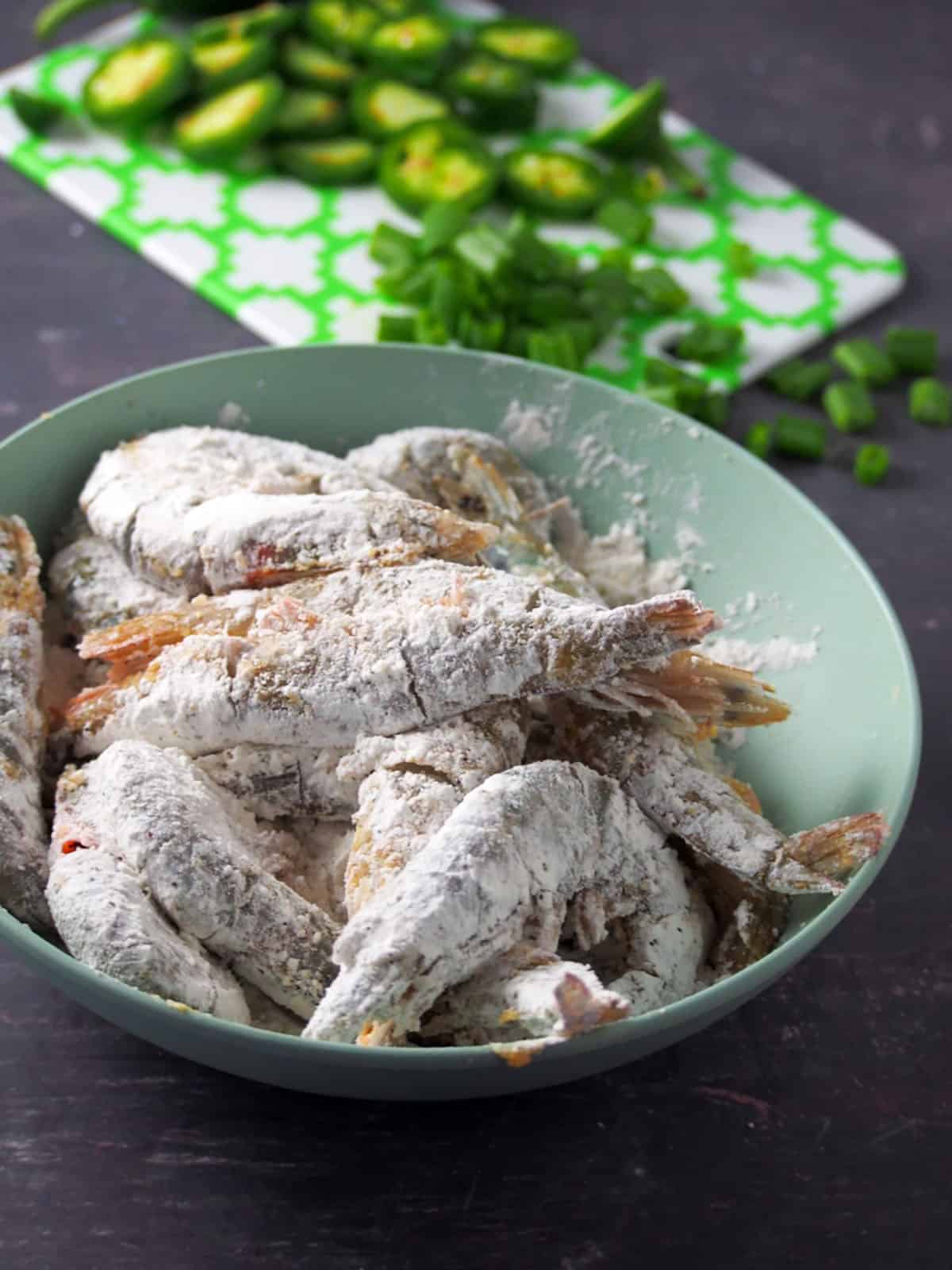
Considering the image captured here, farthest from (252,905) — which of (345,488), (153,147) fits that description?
(153,147)

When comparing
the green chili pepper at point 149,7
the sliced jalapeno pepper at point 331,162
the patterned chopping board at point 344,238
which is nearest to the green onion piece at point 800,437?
the patterned chopping board at point 344,238

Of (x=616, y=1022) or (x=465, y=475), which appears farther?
(x=465, y=475)

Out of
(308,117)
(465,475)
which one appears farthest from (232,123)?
(465,475)

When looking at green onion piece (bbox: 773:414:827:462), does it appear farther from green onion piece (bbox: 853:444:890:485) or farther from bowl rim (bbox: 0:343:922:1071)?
bowl rim (bbox: 0:343:922:1071)

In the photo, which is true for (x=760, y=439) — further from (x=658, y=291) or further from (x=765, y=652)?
(x=765, y=652)

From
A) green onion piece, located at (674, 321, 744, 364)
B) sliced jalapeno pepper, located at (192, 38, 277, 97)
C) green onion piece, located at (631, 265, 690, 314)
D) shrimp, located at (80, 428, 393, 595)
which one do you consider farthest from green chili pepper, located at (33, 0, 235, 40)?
shrimp, located at (80, 428, 393, 595)

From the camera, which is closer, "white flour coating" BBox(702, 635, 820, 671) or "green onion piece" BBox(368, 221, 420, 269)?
"white flour coating" BBox(702, 635, 820, 671)

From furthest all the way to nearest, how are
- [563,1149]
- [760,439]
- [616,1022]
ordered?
1. [760,439]
2. [563,1149]
3. [616,1022]
